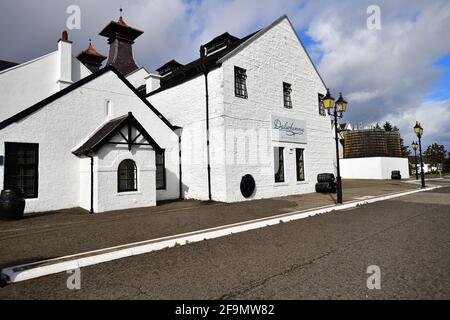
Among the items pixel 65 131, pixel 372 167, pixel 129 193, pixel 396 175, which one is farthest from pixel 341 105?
pixel 396 175

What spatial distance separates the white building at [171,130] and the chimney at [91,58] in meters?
11.7

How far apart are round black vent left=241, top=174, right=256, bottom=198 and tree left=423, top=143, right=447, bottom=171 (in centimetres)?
6333

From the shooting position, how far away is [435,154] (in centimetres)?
6006

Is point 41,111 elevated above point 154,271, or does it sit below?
above

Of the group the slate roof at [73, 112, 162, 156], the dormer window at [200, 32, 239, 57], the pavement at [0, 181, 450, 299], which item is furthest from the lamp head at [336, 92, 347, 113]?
the dormer window at [200, 32, 239, 57]

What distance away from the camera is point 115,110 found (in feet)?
45.3

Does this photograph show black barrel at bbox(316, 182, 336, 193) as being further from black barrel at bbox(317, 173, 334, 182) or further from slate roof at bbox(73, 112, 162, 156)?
slate roof at bbox(73, 112, 162, 156)

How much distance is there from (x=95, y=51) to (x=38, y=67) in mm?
15196

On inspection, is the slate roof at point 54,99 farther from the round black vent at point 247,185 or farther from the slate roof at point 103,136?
the round black vent at point 247,185

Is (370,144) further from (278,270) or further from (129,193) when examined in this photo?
(278,270)

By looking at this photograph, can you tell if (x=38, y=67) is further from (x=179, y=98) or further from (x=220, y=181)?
(x=220, y=181)

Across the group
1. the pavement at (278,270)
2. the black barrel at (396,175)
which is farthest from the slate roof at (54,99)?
the black barrel at (396,175)

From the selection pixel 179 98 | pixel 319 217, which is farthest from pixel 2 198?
pixel 319 217

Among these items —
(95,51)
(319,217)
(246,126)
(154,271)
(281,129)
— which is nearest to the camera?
(154,271)
